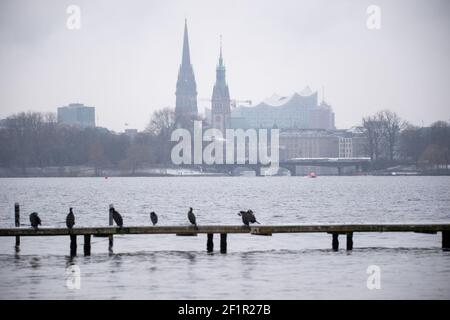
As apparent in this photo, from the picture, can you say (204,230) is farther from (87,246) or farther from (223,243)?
(87,246)

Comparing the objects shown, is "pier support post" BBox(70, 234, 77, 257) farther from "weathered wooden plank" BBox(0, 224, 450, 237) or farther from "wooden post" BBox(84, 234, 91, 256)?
"weathered wooden plank" BBox(0, 224, 450, 237)

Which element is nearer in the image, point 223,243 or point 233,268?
point 233,268

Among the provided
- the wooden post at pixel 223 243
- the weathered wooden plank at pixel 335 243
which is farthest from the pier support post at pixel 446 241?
the wooden post at pixel 223 243

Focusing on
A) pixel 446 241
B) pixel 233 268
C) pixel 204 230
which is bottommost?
pixel 233 268

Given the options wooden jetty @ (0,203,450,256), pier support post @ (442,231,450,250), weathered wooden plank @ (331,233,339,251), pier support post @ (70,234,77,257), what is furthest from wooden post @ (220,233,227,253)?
pier support post @ (442,231,450,250)

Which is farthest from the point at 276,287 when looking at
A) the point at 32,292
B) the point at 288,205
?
the point at 288,205

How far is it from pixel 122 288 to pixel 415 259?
11678mm

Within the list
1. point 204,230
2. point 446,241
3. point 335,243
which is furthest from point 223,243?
point 446,241

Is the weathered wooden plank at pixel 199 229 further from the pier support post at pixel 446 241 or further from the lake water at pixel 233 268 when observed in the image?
the pier support post at pixel 446 241

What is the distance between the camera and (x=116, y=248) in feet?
135

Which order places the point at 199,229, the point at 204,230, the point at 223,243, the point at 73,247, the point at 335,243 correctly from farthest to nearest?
the point at 335,243 < the point at 223,243 < the point at 73,247 < the point at 204,230 < the point at 199,229
